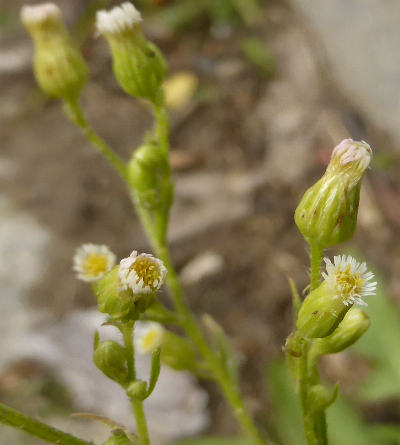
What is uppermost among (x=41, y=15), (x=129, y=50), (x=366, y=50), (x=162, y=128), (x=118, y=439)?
(x=366, y=50)

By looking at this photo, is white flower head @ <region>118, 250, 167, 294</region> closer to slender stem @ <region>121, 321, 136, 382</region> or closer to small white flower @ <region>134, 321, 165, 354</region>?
slender stem @ <region>121, 321, 136, 382</region>

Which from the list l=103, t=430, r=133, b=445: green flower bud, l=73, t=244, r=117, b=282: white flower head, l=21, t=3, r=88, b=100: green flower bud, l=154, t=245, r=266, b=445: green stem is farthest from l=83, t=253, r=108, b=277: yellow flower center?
l=21, t=3, r=88, b=100: green flower bud

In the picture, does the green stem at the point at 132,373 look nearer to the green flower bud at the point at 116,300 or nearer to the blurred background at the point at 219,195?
the green flower bud at the point at 116,300

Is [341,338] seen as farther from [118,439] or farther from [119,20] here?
[119,20]

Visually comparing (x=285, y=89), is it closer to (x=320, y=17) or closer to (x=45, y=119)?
(x=320, y=17)

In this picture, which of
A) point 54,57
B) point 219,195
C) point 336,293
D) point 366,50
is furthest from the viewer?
point 366,50

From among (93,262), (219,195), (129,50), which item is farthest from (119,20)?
(219,195)
